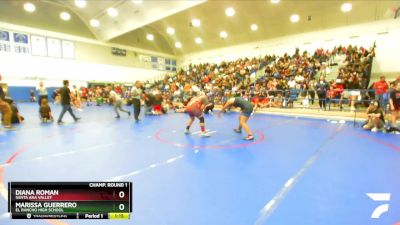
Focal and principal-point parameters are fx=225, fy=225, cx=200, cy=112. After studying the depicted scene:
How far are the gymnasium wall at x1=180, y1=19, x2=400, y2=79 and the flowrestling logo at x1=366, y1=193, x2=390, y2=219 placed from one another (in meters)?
18.1

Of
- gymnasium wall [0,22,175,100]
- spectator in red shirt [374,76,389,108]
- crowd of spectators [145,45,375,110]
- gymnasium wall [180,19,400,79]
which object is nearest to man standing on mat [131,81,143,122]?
crowd of spectators [145,45,375,110]

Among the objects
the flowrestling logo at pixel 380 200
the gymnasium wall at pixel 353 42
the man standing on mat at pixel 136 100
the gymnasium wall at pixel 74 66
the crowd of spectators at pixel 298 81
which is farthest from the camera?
the gymnasium wall at pixel 74 66

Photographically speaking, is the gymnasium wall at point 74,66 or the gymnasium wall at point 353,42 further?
the gymnasium wall at point 74,66

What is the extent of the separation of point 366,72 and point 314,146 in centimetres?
1059

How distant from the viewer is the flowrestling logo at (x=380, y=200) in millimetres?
2604

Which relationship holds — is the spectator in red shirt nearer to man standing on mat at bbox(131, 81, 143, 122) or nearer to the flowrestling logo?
the flowrestling logo

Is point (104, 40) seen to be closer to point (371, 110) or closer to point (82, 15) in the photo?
point (82, 15)

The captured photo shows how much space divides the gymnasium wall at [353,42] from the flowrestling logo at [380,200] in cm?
1812
